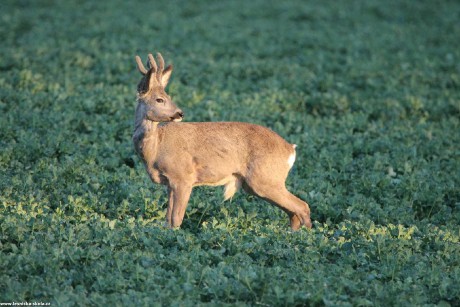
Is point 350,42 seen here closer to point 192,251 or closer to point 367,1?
point 367,1

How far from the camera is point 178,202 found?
27.2 ft

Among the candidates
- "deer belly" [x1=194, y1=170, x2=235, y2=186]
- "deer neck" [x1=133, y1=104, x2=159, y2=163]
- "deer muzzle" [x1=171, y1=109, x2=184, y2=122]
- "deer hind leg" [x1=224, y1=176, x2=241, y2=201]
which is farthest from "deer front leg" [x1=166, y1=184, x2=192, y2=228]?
"deer muzzle" [x1=171, y1=109, x2=184, y2=122]

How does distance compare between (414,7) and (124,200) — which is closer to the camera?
(124,200)

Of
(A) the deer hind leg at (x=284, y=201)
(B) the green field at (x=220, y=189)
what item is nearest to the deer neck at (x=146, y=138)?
(B) the green field at (x=220, y=189)

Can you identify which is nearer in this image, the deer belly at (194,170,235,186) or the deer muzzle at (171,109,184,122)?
the deer muzzle at (171,109,184,122)

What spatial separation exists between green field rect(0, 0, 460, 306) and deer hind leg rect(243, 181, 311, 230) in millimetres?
188

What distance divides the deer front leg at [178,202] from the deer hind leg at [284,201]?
73 centimetres

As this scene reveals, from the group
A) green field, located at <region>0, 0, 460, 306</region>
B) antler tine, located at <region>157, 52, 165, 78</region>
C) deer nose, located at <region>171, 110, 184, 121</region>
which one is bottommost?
green field, located at <region>0, 0, 460, 306</region>

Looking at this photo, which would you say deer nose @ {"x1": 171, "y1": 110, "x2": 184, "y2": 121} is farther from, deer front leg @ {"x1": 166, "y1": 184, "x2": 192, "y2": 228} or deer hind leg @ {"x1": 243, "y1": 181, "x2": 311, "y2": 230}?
deer hind leg @ {"x1": 243, "y1": 181, "x2": 311, "y2": 230}

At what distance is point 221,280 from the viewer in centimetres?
670

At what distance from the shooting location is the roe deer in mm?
8328

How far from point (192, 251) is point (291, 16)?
640 inches

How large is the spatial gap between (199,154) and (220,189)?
1.37m

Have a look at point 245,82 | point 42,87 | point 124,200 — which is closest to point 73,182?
point 124,200
